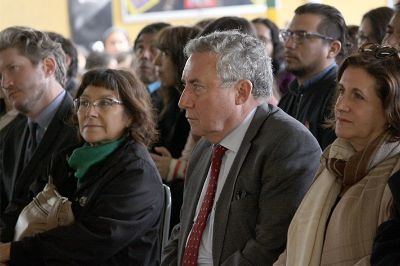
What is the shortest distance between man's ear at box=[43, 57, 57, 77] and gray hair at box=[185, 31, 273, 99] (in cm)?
145

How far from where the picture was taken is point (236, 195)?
2.59 meters

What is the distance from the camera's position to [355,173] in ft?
7.45

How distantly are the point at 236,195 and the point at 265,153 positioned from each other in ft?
0.57

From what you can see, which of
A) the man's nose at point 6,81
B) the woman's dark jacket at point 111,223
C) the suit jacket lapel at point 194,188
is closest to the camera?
the suit jacket lapel at point 194,188

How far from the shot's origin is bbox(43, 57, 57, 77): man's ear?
397 cm

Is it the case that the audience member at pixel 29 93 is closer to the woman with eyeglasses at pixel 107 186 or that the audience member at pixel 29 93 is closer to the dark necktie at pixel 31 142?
the dark necktie at pixel 31 142

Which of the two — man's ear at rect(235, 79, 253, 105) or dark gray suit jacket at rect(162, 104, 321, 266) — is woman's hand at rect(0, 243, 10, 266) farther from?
man's ear at rect(235, 79, 253, 105)

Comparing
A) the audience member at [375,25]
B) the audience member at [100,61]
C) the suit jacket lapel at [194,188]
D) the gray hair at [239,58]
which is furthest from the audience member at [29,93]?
the audience member at [100,61]

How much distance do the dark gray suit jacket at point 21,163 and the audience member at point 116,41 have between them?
454 centimetres

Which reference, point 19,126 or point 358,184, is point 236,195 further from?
point 19,126

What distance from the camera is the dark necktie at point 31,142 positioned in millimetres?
3885

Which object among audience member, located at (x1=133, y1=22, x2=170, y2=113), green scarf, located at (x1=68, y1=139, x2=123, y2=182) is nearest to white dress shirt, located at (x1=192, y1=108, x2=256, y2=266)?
green scarf, located at (x1=68, y1=139, x2=123, y2=182)

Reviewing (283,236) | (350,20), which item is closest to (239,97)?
(283,236)

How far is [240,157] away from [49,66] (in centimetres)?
169
